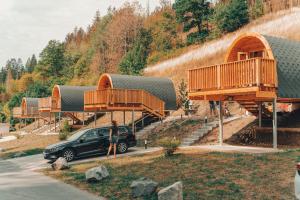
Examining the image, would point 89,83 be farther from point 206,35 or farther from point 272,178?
Result: point 272,178

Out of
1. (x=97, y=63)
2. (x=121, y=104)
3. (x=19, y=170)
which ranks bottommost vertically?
(x=19, y=170)

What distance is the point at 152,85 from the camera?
3509 centimetres

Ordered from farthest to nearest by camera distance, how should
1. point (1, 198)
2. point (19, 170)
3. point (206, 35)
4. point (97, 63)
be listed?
1. point (97, 63)
2. point (206, 35)
3. point (19, 170)
4. point (1, 198)

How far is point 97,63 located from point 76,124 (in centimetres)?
3233

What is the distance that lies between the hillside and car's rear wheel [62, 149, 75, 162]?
25.0 m

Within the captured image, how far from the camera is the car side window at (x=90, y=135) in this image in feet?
73.0

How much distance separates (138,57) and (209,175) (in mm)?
46475

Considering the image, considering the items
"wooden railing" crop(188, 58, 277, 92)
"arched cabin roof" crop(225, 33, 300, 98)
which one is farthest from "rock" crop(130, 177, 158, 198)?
"arched cabin roof" crop(225, 33, 300, 98)

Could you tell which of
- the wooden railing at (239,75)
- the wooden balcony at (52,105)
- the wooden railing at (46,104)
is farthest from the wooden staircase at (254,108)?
the wooden railing at (46,104)

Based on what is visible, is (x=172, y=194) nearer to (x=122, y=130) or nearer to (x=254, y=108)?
(x=122, y=130)

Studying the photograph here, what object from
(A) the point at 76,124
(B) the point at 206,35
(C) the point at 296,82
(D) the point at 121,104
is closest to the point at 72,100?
(A) the point at 76,124

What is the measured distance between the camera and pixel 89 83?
69.2 metres

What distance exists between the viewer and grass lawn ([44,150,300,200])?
38.3 feet

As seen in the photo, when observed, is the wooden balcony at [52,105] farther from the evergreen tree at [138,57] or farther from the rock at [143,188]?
the rock at [143,188]
